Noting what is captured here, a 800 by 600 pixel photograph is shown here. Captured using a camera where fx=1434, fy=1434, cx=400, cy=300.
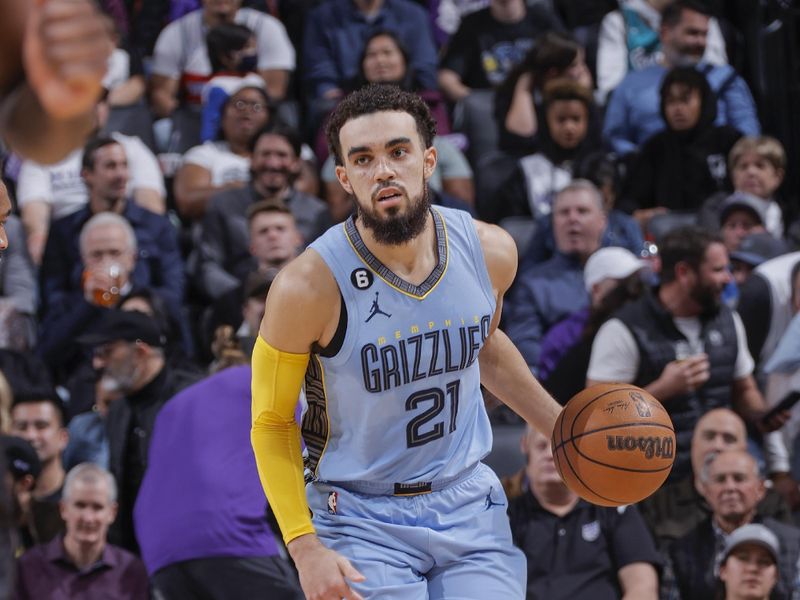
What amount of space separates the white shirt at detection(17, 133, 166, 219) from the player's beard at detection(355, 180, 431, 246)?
15.4ft

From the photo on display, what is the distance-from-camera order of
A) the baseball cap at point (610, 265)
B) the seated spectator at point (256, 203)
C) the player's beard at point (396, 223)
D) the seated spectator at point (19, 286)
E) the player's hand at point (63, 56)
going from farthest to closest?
1. the seated spectator at point (256, 203)
2. the seated spectator at point (19, 286)
3. the baseball cap at point (610, 265)
4. the player's beard at point (396, 223)
5. the player's hand at point (63, 56)

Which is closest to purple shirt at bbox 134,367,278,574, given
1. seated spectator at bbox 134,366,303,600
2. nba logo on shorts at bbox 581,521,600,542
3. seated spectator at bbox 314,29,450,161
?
seated spectator at bbox 134,366,303,600

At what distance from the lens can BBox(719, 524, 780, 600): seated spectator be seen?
232 inches

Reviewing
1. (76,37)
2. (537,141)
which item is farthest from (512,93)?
(76,37)

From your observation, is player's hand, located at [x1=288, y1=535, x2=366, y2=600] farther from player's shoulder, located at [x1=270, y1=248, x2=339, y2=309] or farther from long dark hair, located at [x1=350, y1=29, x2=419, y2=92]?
long dark hair, located at [x1=350, y1=29, x2=419, y2=92]

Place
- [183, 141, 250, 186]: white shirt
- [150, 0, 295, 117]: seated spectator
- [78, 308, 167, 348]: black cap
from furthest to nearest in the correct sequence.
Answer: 1. [150, 0, 295, 117]: seated spectator
2. [183, 141, 250, 186]: white shirt
3. [78, 308, 167, 348]: black cap

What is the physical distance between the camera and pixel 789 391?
6977mm

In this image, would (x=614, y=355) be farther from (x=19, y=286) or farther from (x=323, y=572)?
(x=19, y=286)

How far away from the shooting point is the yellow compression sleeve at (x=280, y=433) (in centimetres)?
380

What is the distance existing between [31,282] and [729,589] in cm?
408

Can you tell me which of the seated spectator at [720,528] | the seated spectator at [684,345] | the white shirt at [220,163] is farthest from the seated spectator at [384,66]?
the seated spectator at [720,528]

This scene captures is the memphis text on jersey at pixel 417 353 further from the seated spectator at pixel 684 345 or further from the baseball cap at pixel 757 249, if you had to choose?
the baseball cap at pixel 757 249

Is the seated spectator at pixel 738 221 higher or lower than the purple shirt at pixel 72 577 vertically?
higher

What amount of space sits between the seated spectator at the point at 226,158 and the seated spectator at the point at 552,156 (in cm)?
155
